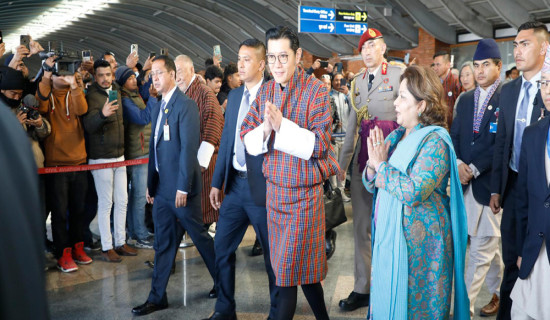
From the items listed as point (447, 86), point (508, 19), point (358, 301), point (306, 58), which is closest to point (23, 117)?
point (358, 301)

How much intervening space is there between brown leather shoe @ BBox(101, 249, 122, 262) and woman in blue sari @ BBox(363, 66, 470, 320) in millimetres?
3280

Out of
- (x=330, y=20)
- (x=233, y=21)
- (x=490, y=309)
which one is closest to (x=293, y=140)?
(x=490, y=309)

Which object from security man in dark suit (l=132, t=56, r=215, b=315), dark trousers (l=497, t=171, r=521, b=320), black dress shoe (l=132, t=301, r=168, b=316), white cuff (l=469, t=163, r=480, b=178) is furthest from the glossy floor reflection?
white cuff (l=469, t=163, r=480, b=178)

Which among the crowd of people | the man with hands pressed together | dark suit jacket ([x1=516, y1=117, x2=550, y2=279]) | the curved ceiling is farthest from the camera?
the curved ceiling

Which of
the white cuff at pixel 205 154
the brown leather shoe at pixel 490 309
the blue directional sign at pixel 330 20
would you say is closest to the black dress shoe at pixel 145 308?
the white cuff at pixel 205 154

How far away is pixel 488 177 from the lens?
11.5ft

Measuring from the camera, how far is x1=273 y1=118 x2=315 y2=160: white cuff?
8.71ft

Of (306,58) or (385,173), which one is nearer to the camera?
(385,173)

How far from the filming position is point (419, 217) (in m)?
2.37

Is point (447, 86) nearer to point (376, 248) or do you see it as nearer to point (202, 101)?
point (202, 101)

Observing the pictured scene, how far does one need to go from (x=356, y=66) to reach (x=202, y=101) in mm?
17841

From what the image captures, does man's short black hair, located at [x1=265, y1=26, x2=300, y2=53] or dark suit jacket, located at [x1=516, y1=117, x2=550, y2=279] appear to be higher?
man's short black hair, located at [x1=265, y1=26, x2=300, y2=53]

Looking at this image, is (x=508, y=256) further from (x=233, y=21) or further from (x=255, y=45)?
(x=233, y=21)

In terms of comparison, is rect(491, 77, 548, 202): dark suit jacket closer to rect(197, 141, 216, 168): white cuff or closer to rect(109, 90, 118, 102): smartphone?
rect(197, 141, 216, 168): white cuff
